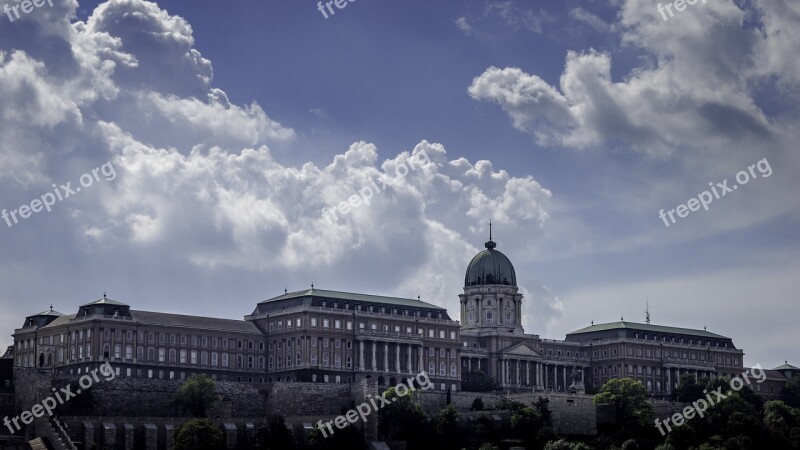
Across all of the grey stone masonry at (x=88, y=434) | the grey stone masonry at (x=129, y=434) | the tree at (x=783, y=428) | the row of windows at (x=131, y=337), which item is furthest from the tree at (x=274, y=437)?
the tree at (x=783, y=428)

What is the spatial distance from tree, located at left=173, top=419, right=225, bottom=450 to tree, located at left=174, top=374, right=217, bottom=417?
14899 mm

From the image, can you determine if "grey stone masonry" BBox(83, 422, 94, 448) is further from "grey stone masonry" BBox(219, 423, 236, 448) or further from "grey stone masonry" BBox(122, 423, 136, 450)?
"grey stone masonry" BBox(219, 423, 236, 448)

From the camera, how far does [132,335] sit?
7544 inches

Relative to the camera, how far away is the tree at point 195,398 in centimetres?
17412

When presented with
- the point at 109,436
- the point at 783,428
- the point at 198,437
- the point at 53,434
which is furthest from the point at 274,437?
the point at 783,428

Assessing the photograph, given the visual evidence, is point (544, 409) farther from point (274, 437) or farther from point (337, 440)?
point (274, 437)

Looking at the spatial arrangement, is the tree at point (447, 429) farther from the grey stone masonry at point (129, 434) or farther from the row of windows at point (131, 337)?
the row of windows at point (131, 337)

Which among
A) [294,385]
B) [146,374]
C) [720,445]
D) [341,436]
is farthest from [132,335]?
[720,445]

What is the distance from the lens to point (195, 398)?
17412 cm

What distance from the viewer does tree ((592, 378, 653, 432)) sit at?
183125 millimetres

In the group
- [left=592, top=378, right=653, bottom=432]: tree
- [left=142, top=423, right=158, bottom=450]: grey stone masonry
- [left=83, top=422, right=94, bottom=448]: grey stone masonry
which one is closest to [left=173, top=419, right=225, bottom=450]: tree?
[left=142, top=423, right=158, bottom=450]: grey stone masonry

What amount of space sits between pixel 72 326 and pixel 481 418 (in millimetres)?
53722

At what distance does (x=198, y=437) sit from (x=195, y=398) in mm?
17692

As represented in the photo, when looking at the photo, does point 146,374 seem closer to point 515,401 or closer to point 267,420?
point 267,420
